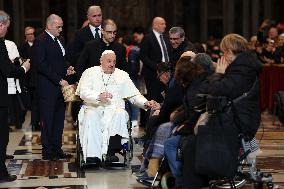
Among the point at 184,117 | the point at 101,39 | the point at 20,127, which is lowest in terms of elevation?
the point at 20,127

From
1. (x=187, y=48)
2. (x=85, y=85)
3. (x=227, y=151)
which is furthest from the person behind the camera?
(x=187, y=48)

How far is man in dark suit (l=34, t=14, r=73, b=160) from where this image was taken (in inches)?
436

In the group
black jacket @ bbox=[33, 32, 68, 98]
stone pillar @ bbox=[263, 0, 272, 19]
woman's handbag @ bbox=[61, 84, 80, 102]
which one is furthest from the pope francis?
stone pillar @ bbox=[263, 0, 272, 19]

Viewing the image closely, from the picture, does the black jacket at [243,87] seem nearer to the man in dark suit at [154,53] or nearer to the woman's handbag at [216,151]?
the woman's handbag at [216,151]

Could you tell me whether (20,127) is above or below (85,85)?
below

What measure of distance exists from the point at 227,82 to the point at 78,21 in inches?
588

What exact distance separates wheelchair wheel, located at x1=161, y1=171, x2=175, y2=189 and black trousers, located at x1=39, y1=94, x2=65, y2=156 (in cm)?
273

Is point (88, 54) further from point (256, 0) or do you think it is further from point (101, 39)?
point (256, 0)

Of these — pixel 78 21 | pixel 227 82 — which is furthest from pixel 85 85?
pixel 78 21

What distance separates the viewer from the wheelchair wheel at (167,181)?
8820 millimetres

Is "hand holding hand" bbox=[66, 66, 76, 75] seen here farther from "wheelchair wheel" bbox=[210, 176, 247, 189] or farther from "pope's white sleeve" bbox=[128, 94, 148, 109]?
"wheelchair wheel" bbox=[210, 176, 247, 189]

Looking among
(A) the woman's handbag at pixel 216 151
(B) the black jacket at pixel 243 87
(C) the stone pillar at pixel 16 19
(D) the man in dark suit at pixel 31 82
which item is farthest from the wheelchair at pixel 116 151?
(C) the stone pillar at pixel 16 19

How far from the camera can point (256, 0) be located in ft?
75.2

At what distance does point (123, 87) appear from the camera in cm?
1053
